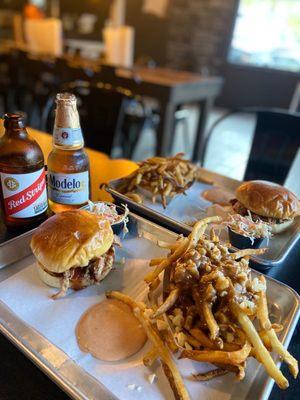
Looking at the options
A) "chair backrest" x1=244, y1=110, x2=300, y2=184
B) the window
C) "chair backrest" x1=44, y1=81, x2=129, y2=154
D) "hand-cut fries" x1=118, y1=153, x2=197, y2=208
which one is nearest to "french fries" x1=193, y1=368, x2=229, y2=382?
"hand-cut fries" x1=118, y1=153, x2=197, y2=208

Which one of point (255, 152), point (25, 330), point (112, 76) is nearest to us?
point (25, 330)

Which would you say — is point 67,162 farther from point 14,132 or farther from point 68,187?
point 14,132

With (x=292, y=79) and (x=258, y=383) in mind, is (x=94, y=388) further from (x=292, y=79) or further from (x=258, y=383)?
(x=292, y=79)

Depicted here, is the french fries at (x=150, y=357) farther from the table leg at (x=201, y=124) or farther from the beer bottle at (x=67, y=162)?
the table leg at (x=201, y=124)

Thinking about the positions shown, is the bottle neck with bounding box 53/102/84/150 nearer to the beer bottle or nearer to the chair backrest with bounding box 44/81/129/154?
the beer bottle

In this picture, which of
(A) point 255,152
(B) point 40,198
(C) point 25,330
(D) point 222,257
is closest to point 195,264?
(D) point 222,257

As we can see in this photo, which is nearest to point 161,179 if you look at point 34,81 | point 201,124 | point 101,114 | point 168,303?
point 168,303

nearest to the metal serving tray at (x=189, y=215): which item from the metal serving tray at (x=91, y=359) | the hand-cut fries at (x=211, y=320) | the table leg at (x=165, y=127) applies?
the metal serving tray at (x=91, y=359)
